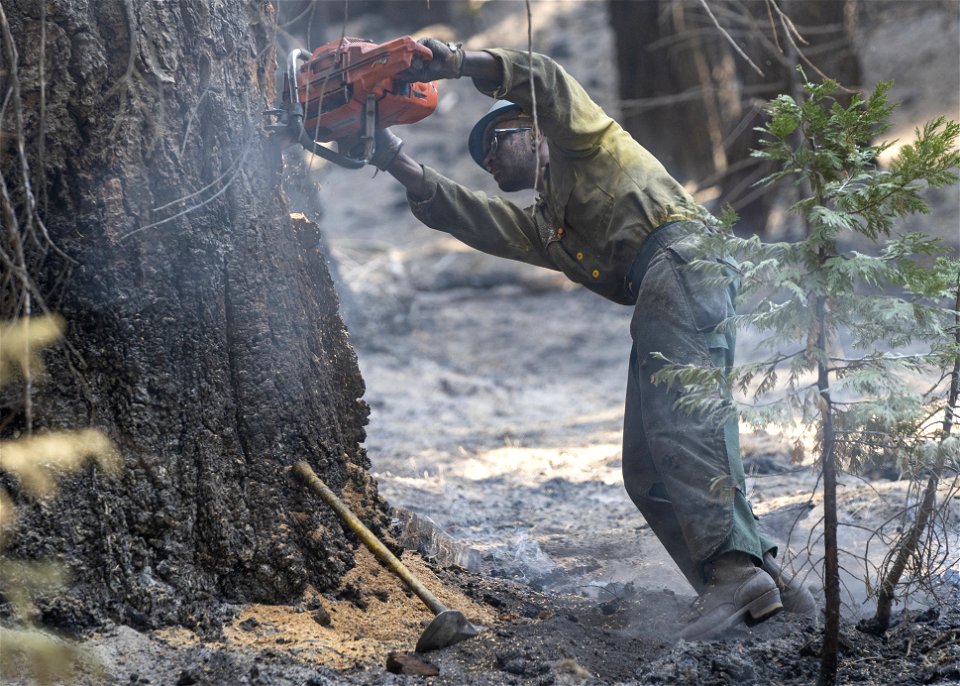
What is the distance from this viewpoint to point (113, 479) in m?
2.81

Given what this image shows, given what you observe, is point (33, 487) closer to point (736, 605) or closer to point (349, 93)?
point (349, 93)

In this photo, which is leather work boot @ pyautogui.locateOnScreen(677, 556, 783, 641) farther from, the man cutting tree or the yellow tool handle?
the yellow tool handle

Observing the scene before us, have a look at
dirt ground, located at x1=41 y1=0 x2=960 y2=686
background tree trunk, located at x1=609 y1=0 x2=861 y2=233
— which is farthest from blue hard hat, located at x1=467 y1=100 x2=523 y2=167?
background tree trunk, located at x1=609 y1=0 x2=861 y2=233

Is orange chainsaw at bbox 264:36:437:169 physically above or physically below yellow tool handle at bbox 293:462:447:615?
above

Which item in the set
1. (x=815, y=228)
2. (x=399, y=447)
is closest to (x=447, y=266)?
(x=399, y=447)

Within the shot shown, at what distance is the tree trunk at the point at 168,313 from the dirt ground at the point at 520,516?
0.21 metres

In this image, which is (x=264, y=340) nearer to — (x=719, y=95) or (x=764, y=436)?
(x=764, y=436)

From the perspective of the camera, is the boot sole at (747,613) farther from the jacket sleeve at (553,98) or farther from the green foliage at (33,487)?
the green foliage at (33,487)

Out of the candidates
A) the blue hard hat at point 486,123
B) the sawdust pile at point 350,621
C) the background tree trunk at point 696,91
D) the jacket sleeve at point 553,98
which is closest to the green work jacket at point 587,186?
the jacket sleeve at point 553,98

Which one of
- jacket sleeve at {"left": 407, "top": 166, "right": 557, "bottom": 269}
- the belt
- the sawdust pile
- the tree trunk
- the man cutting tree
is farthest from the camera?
jacket sleeve at {"left": 407, "top": 166, "right": 557, "bottom": 269}

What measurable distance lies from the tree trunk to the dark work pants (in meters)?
1.14

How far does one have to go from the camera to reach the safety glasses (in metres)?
4.11

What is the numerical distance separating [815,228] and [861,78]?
7.04 metres

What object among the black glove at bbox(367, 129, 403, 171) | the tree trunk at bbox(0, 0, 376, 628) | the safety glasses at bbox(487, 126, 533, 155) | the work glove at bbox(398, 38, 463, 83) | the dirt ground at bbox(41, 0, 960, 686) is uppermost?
the work glove at bbox(398, 38, 463, 83)
